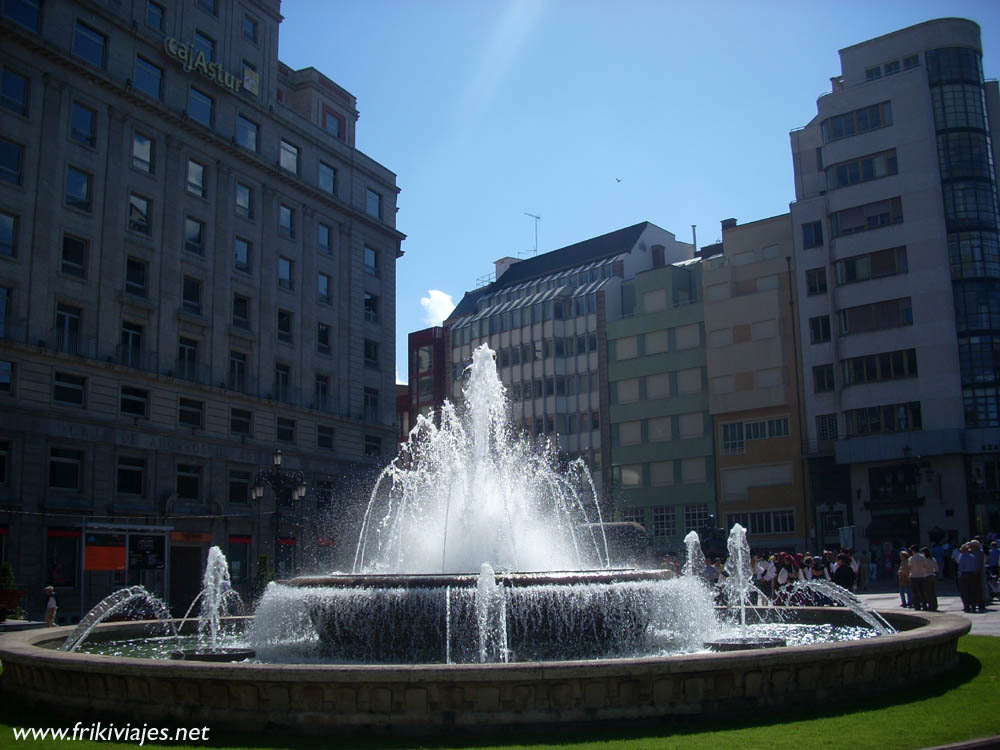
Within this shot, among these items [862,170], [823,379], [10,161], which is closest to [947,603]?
[823,379]

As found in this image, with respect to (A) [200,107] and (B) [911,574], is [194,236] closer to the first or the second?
(A) [200,107]

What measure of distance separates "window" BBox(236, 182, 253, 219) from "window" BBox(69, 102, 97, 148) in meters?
8.40

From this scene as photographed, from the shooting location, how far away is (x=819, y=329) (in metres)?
54.0

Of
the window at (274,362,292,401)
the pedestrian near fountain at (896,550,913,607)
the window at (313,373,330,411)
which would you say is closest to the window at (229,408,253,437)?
the window at (274,362,292,401)

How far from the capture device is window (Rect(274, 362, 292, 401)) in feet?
147

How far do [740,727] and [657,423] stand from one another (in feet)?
186

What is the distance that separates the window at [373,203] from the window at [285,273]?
7.72 metres

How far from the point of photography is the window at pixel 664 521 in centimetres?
6184

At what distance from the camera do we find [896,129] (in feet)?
167

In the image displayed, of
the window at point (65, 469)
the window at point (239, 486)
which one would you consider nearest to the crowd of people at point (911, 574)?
the window at point (65, 469)

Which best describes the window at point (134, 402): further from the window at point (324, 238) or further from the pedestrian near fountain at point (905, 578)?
the pedestrian near fountain at point (905, 578)

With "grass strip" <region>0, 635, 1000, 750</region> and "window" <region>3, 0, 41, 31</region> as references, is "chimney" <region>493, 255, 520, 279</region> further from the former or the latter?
"grass strip" <region>0, 635, 1000, 750</region>

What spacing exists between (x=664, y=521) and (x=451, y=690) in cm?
5602

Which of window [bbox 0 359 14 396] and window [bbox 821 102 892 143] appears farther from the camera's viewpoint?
window [bbox 821 102 892 143]
